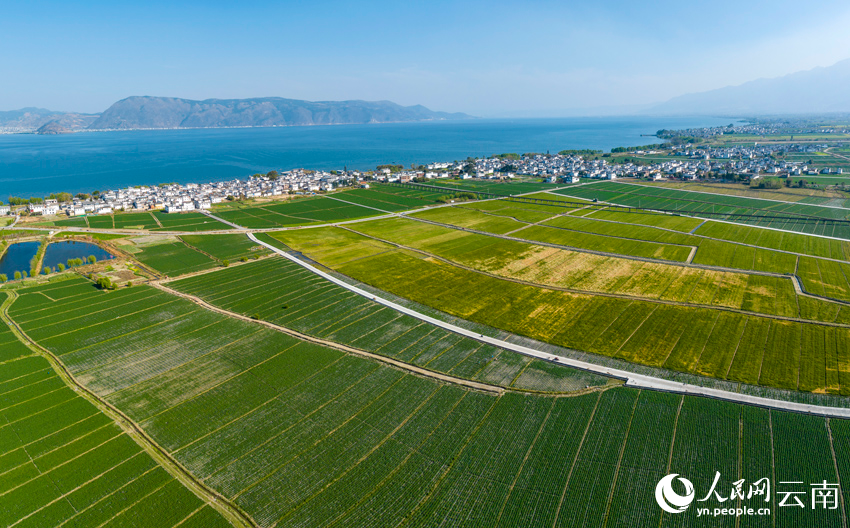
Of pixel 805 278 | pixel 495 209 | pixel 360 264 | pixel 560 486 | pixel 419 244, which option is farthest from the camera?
pixel 495 209

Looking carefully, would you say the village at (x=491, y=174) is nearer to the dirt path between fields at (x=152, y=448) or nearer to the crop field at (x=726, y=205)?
the crop field at (x=726, y=205)

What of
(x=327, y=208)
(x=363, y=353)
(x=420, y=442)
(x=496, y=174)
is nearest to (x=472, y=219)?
(x=327, y=208)

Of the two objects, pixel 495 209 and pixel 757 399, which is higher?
pixel 495 209

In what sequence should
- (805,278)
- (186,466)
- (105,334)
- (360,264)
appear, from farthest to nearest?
(360,264) → (805,278) → (105,334) → (186,466)

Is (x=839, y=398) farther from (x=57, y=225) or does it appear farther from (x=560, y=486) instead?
(x=57, y=225)

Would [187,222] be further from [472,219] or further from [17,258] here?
[472,219]

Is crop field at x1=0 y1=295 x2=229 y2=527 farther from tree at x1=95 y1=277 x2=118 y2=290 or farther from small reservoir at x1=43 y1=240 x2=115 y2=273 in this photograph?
Answer: small reservoir at x1=43 y1=240 x2=115 y2=273

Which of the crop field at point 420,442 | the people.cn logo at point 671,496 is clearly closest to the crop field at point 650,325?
the crop field at point 420,442

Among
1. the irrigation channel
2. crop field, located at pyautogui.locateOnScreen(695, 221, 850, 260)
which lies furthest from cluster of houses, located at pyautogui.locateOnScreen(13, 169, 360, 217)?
crop field, located at pyautogui.locateOnScreen(695, 221, 850, 260)

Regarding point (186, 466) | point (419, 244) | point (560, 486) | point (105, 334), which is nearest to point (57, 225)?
point (105, 334)
